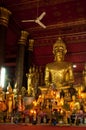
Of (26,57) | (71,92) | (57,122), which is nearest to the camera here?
(57,122)

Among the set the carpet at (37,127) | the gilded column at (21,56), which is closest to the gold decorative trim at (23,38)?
the gilded column at (21,56)

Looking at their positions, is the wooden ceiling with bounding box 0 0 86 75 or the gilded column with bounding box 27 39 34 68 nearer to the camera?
the wooden ceiling with bounding box 0 0 86 75

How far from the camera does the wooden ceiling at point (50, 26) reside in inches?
302

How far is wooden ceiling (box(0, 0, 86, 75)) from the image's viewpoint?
768 cm

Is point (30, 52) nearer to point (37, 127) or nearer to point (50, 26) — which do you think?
point (50, 26)

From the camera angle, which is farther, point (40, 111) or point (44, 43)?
point (44, 43)

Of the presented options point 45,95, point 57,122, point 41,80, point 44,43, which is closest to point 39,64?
point 44,43

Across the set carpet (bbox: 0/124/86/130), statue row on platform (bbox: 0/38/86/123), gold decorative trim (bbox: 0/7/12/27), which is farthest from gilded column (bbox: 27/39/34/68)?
carpet (bbox: 0/124/86/130)

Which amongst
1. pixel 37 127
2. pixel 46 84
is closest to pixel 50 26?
pixel 46 84

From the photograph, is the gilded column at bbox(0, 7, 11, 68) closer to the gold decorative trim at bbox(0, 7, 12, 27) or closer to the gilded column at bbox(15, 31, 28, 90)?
the gold decorative trim at bbox(0, 7, 12, 27)

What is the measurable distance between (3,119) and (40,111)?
0.81 metres

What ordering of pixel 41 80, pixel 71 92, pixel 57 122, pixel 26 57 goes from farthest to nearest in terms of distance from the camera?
pixel 26 57, pixel 41 80, pixel 71 92, pixel 57 122

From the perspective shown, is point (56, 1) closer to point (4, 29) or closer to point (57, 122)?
point (4, 29)

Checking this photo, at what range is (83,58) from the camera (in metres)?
9.82
